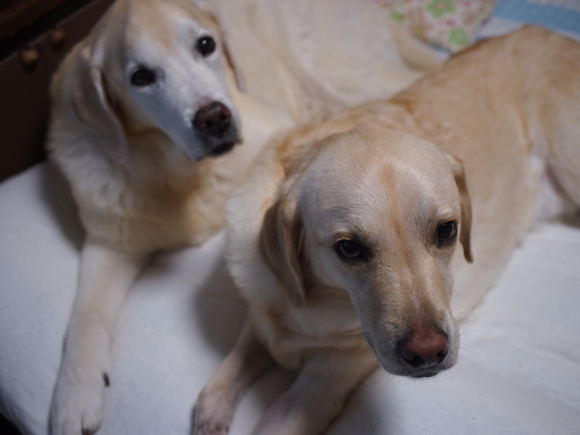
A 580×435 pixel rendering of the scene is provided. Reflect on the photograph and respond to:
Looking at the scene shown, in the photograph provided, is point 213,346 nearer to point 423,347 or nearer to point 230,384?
point 230,384

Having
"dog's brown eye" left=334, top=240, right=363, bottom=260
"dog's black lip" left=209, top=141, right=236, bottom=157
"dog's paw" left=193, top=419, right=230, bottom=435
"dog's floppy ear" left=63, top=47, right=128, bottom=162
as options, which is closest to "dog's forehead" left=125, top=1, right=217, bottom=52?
"dog's floppy ear" left=63, top=47, right=128, bottom=162

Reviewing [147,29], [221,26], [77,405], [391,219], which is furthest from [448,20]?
[77,405]

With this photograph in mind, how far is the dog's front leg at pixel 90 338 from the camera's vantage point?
1698 mm

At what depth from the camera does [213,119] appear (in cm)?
192

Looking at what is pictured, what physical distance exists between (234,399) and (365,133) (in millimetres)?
1022

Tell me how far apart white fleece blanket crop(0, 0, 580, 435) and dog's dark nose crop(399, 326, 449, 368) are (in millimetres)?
Answer: 477

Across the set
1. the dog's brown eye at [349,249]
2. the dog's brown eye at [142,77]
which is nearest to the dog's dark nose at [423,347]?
the dog's brown eye at [349,249]

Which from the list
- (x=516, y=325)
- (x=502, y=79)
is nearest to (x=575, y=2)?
(x=502, y=79)

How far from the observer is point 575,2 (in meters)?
2.92

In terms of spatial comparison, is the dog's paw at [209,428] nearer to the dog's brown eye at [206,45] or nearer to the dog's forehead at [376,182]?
the dog's forehead at [376,182]

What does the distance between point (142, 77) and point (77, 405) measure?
1268mm

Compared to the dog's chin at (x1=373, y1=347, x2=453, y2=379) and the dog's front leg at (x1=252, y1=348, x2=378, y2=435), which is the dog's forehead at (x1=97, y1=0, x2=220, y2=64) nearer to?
the dog's front leg at (x1=252, y1=348, x2=378, y2=435)

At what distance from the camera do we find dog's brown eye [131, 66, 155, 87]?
6.38ft

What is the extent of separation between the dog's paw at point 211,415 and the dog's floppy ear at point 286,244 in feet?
1.51
